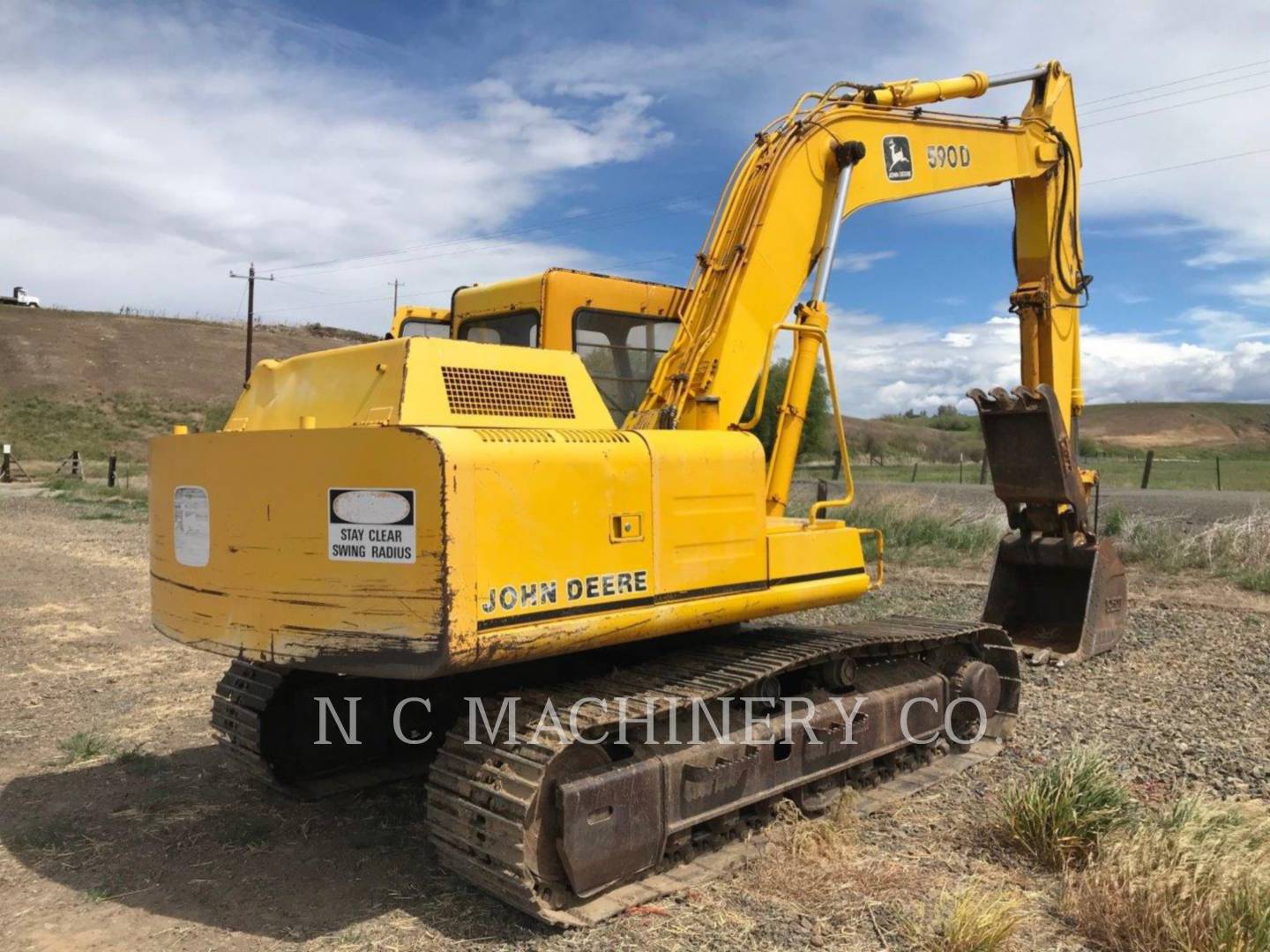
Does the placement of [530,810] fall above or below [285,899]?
above

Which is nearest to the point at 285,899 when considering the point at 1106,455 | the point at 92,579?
the point at 92,579

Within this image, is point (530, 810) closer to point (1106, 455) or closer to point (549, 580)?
point (549, 580)

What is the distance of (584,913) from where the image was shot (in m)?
4.09

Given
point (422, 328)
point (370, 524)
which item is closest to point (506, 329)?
point (422, 328)

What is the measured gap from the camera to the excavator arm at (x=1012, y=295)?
5516mm

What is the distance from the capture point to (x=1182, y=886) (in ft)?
12.3

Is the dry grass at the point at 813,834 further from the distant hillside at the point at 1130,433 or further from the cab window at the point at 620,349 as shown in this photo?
the distant hillside at the point at 1130,433

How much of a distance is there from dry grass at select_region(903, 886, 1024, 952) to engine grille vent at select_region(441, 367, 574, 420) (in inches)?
96.7

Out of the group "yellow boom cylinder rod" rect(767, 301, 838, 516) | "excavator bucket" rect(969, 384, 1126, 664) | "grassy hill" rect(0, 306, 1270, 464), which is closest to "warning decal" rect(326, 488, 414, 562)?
"yellow boom cylinder rod" rect(767, 301, 838, 516)

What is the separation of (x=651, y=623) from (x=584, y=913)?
3.86 feet

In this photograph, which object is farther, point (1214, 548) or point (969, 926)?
point (1214, 548)

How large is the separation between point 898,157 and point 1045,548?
3.39m

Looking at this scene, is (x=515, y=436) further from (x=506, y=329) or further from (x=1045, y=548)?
(x=1045, y=548)

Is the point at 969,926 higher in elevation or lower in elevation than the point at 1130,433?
lower
